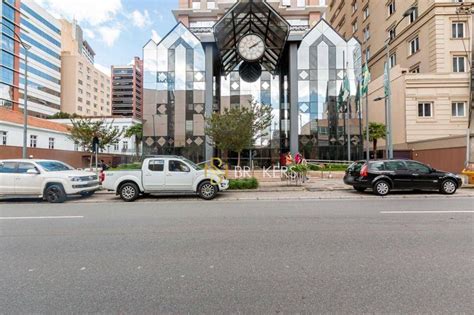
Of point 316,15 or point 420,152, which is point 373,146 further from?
point 316,15

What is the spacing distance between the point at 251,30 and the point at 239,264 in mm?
28428

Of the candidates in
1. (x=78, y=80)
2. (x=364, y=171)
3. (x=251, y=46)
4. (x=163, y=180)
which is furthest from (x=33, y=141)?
(x=78, y=80)

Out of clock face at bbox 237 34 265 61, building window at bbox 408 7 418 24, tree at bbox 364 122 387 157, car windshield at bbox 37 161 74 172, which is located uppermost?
building window at bbox 408 7 418 24

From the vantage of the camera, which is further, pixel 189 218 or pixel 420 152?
pixel 420 152

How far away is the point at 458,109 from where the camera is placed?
84.1 ft

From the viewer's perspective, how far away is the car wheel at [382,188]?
11567mm

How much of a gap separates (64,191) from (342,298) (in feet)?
37.2

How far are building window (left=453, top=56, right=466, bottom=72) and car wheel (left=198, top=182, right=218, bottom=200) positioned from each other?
97.1 feet

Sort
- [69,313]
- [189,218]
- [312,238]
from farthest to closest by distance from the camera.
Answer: [189,218] → [312,238] → [69,313]

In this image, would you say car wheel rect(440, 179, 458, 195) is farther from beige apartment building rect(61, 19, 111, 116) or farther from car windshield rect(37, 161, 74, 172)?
beige apartment building rect(61, 19, 111, 116)

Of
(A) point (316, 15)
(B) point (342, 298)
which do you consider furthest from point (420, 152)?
(A) point (316, 15)

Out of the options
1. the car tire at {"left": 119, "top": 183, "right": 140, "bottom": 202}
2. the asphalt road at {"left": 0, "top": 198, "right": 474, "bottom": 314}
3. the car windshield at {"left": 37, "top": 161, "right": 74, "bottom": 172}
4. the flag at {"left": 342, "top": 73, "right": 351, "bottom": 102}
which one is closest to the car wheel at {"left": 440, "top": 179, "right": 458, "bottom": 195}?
the asphalt road at {"left": 0, "top": 198, "right": 474, "bottom": 314}

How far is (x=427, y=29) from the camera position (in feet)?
90.8

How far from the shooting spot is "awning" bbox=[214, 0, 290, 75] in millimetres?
24625
